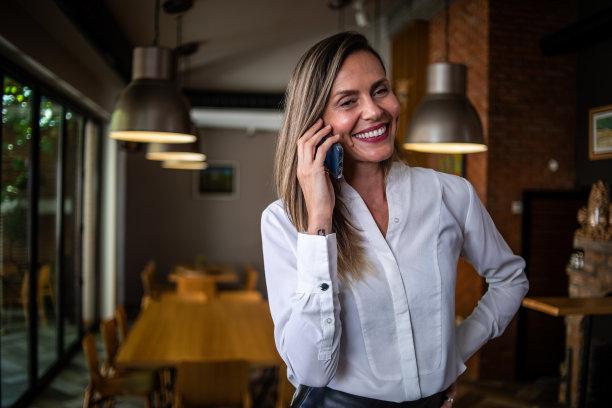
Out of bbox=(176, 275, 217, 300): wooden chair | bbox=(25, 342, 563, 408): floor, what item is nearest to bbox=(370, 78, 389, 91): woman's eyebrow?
bbox=(25, 342, 563, 408): floor

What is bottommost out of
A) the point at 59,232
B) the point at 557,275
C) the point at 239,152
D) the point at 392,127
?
the point at 557,275

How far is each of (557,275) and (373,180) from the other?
4682 millimetres

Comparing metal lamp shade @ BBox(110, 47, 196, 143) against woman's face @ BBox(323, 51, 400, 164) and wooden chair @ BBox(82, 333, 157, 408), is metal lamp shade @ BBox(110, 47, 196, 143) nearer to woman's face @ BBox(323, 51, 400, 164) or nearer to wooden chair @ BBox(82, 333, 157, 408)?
woman's face @ BBox(323, 51, 400, 164)

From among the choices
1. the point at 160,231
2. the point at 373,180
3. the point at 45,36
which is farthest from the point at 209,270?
the point at 373,180

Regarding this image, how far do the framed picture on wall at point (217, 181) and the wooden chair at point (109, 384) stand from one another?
6.42 metres

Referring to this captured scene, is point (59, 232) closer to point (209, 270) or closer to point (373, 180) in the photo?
point (209, 270)

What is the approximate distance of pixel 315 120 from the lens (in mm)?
1156

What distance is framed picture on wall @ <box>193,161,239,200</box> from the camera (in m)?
9.98

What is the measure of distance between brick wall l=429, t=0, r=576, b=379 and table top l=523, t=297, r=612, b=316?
91.0 inches

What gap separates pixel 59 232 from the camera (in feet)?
17.9

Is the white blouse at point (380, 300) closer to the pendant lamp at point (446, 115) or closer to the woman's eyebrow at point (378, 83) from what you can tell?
the woman's eyebrow at point (378, 83)

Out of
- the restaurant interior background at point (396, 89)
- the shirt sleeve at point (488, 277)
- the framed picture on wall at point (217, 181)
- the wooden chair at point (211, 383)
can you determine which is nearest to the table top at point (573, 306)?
the shirt sleeve at point (488, 277)

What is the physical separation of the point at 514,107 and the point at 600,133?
31.9 inches

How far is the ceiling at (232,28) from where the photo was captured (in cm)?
465
